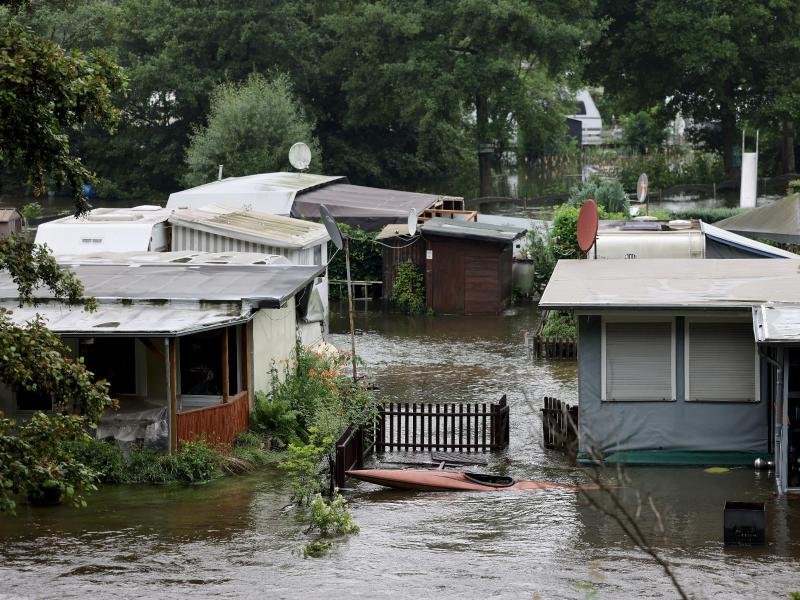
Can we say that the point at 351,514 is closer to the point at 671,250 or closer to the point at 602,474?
the point at 602,474

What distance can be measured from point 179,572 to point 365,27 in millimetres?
39086

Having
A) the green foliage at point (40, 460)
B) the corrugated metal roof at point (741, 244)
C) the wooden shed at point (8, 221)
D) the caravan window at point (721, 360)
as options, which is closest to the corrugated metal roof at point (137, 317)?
the green foliage at point (40, 460)

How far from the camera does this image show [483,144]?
52.8 metres

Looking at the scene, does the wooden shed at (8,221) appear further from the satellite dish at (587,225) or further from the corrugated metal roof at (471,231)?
the satellite dish at (587,225)

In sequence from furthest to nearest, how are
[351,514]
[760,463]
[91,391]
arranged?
[760,463]
[351,514]
[91,391]

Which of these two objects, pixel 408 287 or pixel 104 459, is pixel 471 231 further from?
pixel 104 459

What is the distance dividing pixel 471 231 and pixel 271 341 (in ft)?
43.4

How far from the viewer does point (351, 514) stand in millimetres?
15125

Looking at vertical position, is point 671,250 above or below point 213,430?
above

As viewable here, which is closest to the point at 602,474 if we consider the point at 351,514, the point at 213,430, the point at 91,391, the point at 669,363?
the point at 669,363

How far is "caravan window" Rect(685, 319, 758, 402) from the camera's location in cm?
1717

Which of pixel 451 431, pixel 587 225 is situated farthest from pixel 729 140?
pixel 451 431

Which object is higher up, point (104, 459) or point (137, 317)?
point (137, 317)

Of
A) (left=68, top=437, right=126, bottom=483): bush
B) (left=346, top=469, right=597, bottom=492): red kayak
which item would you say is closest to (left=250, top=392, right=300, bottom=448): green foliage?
(left=346, top=469, right=597, bottom=492): red kayak
